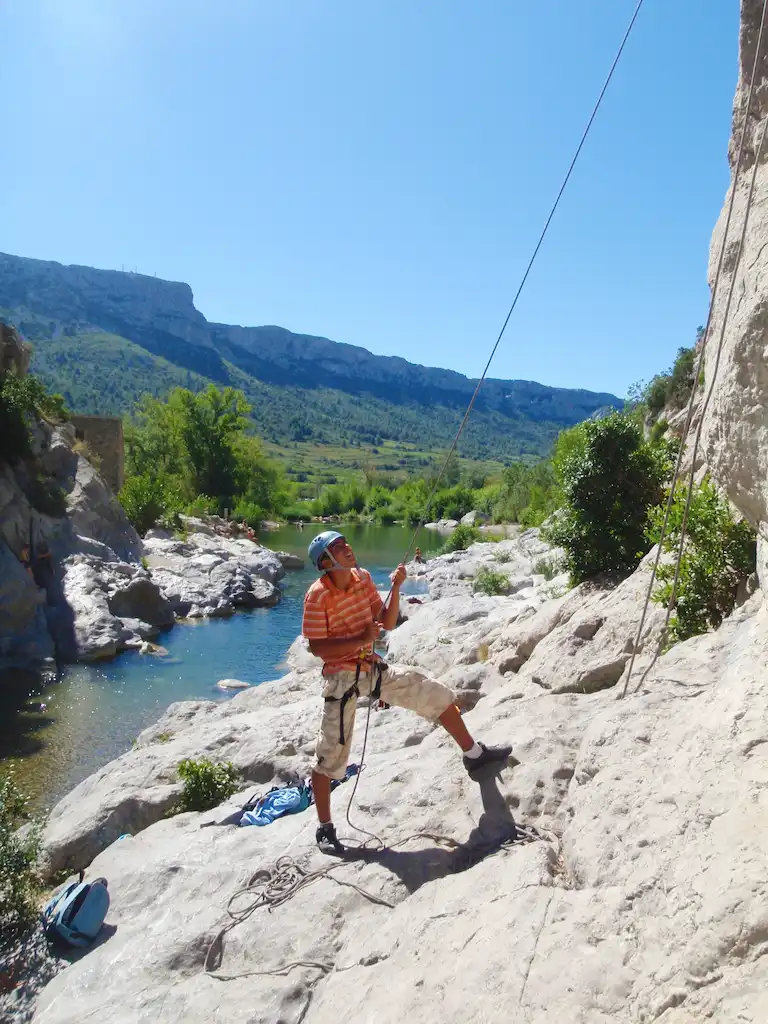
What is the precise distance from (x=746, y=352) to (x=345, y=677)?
3.81 meters

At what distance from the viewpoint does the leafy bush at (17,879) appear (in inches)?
289

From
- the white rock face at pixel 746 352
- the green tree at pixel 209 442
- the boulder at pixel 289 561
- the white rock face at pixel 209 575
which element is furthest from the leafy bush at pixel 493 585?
the green tree at pixel 209 442

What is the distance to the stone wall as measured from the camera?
4412 cm

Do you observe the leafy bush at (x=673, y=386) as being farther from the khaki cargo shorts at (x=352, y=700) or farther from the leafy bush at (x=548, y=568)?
the khaki cargo shorts at (x=352, y=700)

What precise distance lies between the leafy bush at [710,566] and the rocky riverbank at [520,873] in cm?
70

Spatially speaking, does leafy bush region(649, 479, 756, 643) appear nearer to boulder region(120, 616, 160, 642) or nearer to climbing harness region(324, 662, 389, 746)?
climbing harness region(324, 662, 389, 746)

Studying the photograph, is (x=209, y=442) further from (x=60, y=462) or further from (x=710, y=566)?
(x=710, y=566)

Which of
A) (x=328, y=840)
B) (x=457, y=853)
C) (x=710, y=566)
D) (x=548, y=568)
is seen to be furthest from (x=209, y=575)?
(x=457, y=853)

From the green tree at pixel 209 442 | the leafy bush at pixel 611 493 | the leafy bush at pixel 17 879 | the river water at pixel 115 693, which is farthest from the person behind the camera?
the green tree at pixel 209 442

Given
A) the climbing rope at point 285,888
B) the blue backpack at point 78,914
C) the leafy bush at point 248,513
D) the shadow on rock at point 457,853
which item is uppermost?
the shadow on rock at point 457,853

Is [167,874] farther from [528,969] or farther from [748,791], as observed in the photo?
[748,791]

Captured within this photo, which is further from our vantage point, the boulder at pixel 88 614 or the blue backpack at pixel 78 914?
the boulder at pixel 88 614

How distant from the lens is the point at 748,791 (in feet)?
12.0

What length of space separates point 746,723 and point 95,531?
30314 millimetres
